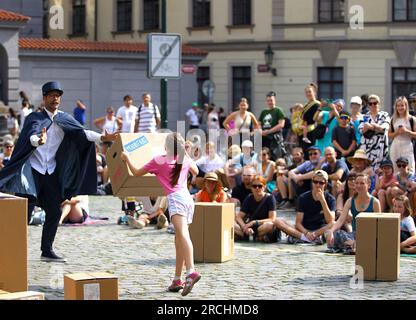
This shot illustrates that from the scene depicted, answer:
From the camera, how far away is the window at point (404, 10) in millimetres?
43938

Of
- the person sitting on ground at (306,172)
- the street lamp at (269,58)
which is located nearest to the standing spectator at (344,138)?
the person sitting on ground at (306,172)

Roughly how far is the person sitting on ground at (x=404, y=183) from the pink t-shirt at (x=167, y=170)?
4847 mm

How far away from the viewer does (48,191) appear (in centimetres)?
1373

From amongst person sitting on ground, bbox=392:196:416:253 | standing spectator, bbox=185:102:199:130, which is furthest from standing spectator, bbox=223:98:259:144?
standing spectator, bbox=185:102:199:130

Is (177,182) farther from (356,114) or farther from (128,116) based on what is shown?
(128,116)

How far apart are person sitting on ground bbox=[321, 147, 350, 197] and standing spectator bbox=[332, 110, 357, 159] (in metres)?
1.50

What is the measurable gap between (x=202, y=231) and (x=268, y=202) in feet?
8.36

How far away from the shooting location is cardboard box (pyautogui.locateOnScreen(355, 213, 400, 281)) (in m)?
12.5

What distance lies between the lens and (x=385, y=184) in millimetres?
17250

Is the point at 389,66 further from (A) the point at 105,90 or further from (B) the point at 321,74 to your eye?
(A) the point at 105,90

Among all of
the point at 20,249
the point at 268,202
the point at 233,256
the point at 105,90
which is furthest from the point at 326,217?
the point at 105,90

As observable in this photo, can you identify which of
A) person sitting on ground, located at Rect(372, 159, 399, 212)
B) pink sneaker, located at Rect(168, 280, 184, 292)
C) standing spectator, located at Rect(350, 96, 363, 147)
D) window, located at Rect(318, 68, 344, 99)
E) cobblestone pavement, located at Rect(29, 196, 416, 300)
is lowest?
cobblestone pavement, located at Rect(29, 196, 416, 300)

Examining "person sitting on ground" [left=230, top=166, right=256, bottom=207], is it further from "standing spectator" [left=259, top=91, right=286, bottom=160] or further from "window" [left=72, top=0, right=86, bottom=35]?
"window" [left=72, top=0, right=86, bottom=35]

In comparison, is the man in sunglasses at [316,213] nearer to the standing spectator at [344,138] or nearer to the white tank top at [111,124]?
the standing spectator at [344,138]
